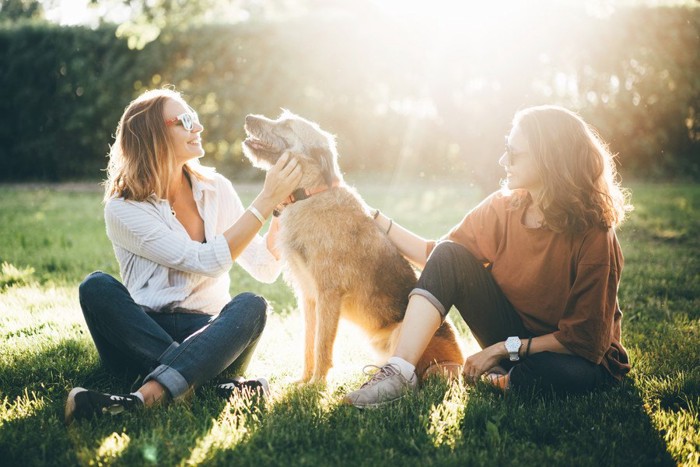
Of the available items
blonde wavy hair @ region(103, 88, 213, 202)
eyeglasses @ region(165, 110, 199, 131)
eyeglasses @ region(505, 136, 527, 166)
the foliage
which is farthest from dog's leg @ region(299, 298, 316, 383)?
the foliage

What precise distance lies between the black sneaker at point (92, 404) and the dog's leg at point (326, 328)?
1.11 meters

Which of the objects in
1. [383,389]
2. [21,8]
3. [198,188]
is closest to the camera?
[383,389]

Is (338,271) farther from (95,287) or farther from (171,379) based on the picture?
(95,287)

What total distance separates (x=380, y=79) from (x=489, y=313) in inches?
402

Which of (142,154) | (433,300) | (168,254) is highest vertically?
(142,154)

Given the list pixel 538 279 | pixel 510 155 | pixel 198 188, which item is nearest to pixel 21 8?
pixel 198 188

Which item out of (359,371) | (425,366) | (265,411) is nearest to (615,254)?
(425,366)

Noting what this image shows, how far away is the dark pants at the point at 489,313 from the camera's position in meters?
3.08

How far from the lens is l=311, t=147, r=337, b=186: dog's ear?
3.83 metres

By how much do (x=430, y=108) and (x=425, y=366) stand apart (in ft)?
33.7

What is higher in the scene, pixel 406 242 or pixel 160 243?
pixel 160 243

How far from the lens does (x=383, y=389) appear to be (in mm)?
3006

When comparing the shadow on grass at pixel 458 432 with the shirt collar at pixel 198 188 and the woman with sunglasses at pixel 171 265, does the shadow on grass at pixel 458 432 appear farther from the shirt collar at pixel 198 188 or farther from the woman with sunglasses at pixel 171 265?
the shirt collar at pixel 198 188

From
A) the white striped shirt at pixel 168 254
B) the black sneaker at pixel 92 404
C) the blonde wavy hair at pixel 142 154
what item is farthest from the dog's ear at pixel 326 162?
the black sneaker at pixel 92 404
